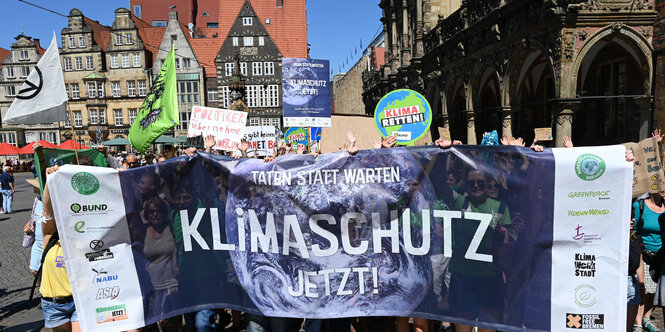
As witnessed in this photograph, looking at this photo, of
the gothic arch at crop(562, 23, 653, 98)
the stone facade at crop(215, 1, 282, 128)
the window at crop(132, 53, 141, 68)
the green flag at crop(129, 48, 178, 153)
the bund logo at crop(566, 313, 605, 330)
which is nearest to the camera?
the bund logo at crop(566, 313, 605, 330)

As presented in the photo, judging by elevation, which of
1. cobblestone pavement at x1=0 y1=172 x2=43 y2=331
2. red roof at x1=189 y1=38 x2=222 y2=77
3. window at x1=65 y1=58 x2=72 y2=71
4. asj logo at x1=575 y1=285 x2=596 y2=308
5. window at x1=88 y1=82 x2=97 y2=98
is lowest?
cobblestone pavement at x1=0 y1=172 x2=43 y2=331

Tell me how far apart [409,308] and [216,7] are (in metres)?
69.1

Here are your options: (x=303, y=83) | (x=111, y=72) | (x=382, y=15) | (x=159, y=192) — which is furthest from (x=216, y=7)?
(x=159, y=192)

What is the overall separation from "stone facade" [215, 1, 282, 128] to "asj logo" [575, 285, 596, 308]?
44493 mm

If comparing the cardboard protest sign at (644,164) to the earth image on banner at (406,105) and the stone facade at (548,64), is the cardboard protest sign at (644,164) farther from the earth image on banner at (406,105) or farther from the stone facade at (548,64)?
the stone facade at (548,64)

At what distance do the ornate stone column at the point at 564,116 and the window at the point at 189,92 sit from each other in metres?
41.5

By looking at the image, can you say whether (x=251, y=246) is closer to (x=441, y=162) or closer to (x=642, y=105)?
(x=441, y=162)

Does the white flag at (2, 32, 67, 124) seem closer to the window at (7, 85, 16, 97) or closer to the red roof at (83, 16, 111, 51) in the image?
the red roof at (83, 16, 111, 51)

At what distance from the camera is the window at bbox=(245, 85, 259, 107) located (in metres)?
47.2

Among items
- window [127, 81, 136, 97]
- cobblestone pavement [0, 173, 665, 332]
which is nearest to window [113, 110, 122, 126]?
window [127, 81, 136, 97]

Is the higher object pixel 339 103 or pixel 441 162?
pixel 339 103

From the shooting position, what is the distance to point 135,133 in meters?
6.43

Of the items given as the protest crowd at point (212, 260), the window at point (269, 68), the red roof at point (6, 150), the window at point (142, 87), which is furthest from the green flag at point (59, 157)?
the window at point (142, 87)

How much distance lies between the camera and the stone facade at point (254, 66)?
152 feet
